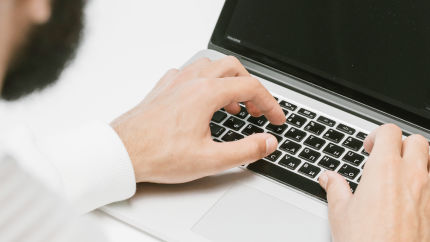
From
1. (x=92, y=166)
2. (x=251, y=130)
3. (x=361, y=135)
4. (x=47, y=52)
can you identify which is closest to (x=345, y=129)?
(x=361, y=135)

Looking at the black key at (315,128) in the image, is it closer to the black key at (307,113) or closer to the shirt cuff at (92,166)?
the black key at (307,113)

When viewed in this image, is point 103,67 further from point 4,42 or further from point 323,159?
point 4,42

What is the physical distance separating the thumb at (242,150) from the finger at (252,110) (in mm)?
69

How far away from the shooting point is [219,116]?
843 millimetres

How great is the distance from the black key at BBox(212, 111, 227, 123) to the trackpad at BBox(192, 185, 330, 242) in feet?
0.40

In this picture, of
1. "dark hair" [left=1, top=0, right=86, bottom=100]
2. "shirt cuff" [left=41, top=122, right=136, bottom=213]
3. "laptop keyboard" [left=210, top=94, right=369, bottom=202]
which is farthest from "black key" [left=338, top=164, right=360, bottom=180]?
"dark hair" [left=1, top=0, right=86, bottom=100]

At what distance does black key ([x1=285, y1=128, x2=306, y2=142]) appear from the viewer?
819 millimetres

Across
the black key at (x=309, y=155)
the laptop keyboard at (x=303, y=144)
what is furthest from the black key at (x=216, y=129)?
the black key at (x=309, y=155)

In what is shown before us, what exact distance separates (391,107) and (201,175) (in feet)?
0.93

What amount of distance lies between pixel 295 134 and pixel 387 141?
5.1 inches

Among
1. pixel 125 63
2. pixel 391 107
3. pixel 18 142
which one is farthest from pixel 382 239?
pixel 125 63

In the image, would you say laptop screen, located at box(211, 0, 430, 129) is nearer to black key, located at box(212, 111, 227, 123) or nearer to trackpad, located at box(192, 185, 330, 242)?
black key, located at box(212, 111, 227, 123)

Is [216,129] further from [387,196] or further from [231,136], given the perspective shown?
[387,196]

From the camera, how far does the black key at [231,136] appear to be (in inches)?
32.2
